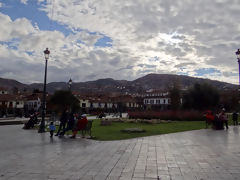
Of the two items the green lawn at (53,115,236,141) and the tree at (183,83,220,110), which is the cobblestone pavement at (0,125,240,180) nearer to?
the green lawn at (53,115,236,141)

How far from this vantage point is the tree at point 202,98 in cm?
4179

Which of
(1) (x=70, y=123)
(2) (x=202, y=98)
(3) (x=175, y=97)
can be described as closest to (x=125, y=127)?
(1) (x=70, y=123)

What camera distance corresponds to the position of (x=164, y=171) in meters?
5.75

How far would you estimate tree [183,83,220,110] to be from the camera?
4179cm

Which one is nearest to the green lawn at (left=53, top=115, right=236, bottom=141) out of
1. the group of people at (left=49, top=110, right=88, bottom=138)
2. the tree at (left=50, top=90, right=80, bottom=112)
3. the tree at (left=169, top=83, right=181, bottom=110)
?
the group of people at (left=49, top=110, right=88, bottom=138)

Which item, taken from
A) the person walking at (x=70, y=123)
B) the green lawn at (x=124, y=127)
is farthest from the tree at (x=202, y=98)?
the person walking at (x=70, y=123)

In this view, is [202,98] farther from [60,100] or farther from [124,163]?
[124,163]

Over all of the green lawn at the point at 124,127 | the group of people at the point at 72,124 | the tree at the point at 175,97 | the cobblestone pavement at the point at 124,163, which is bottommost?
the cobblestone pavement at the point at 124,163

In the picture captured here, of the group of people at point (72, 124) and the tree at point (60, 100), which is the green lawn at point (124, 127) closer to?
the group of people at point (72, 124)

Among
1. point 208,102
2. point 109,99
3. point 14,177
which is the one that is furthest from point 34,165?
point 109,99

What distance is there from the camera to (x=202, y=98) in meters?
42.2

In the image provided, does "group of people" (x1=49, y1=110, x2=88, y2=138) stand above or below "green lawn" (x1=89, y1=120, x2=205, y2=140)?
above

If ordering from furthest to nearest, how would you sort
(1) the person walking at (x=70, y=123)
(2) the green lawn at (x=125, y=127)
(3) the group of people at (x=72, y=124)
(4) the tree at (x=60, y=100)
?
(4) the tree at (x=60, y=100) → (1) the person walking at (x=70, y=123) → (2) the green lawn at (x=125, y=127) → (3) the group of people at (x=72, y=124)

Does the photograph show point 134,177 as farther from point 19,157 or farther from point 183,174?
point 19,157
